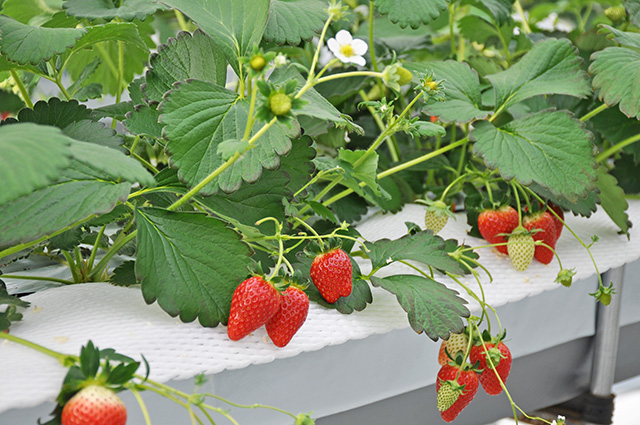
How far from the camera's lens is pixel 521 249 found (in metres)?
0.63

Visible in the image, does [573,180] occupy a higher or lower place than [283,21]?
lower

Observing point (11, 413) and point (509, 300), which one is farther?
point (509, 300)

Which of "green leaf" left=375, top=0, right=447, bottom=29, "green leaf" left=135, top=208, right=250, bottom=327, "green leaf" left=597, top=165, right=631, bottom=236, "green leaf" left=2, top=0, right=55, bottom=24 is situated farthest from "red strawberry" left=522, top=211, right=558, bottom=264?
"green leaf" left=2, top=0, right=55, bottom=24

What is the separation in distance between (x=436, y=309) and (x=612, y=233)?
363 millimetres

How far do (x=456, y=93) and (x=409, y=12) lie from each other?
0.10 metres

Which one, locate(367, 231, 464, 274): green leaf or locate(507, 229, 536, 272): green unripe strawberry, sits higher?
locate(367, 231, 464, 274): green leaf

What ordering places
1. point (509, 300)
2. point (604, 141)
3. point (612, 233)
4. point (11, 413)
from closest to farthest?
point (11, 413) → point (509, 300) → point (612, 233) → point (604, 141)

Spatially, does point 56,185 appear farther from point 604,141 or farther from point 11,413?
point 604,141

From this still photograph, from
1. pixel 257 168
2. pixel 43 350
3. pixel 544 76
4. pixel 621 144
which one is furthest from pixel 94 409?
pixel 621 144

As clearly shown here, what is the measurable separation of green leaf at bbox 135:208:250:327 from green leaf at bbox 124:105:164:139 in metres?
0.08

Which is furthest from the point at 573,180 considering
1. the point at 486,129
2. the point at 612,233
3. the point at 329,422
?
the point at 329,422

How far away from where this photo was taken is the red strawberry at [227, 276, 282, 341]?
0.43m

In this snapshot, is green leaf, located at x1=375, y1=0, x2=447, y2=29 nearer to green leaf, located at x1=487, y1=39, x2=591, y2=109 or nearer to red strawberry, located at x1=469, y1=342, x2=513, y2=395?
green leaf, located at x1=487, y1=39, x2=591, y2=109

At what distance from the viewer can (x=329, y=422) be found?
533 mm
